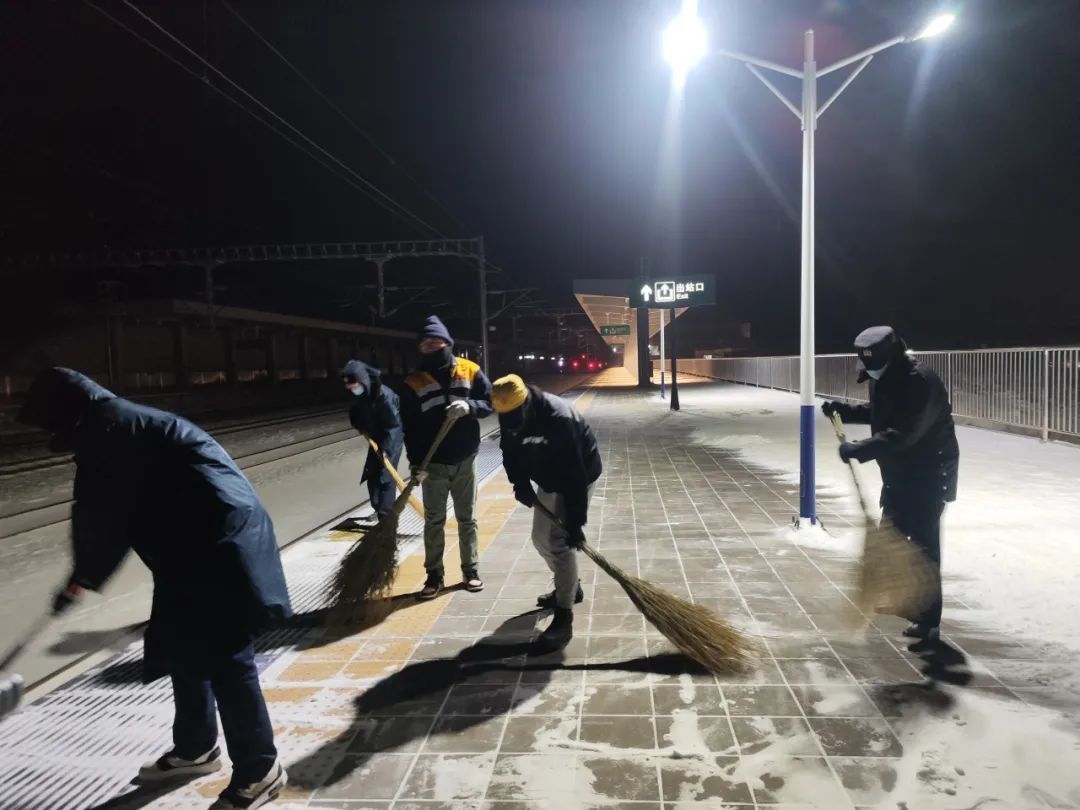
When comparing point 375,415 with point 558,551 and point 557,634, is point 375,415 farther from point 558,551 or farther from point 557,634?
point 557,634

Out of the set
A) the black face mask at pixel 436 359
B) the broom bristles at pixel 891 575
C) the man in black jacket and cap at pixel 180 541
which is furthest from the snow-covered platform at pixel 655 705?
the black face mask at pixel 436 359

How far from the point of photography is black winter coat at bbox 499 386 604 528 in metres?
3.71

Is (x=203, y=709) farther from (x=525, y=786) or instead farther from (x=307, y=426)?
(x=307, y=426)

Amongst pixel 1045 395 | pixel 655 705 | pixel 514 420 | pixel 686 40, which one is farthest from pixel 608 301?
pixel 655 705

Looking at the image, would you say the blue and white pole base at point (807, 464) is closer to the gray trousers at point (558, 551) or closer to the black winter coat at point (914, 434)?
the black winter coat at point (914, 434)

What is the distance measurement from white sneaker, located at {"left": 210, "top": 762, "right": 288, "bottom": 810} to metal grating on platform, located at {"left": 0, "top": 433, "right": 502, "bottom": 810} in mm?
452

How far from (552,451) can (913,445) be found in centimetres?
188

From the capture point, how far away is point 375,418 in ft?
19.7

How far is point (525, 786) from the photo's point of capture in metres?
2.50

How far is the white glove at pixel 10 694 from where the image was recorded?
207 centimetres

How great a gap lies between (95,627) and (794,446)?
9.54 metres

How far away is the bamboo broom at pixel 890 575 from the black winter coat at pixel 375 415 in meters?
3.81

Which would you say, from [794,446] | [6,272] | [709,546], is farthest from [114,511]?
[6,272]

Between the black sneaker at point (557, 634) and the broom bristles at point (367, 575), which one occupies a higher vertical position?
the broom bristles at point (367, 575)
